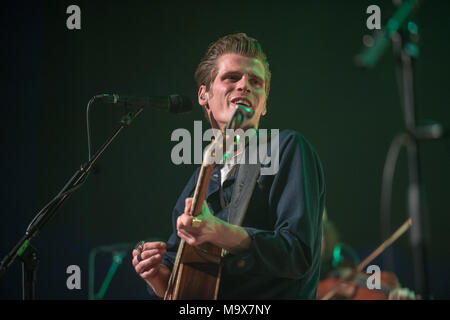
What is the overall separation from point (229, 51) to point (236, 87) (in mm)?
217

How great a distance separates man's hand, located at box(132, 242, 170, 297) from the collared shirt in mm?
267

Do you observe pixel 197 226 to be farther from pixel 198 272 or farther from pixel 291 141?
pixel 291 141

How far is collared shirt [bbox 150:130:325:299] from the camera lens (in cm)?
133

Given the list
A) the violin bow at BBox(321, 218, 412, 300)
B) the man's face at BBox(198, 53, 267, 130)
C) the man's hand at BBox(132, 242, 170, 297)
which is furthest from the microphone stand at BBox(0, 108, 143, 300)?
the violin bow at BBox(321, 218, 412, 300)

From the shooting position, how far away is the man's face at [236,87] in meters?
1.78

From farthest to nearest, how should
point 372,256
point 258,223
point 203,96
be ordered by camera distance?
point 372,256
point 203,96
point 258,223

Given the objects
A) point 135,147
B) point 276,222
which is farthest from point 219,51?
point 135,147

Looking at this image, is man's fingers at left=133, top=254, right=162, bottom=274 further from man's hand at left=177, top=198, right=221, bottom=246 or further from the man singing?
man's hand at left=177, top=198, right=221, bottom=246

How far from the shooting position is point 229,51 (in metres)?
1.91

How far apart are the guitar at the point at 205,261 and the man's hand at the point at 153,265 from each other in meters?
0.16

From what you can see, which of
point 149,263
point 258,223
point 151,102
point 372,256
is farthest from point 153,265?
point 372,256

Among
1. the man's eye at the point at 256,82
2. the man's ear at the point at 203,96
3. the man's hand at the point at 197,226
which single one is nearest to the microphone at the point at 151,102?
the man's ear at the point at 203,96
